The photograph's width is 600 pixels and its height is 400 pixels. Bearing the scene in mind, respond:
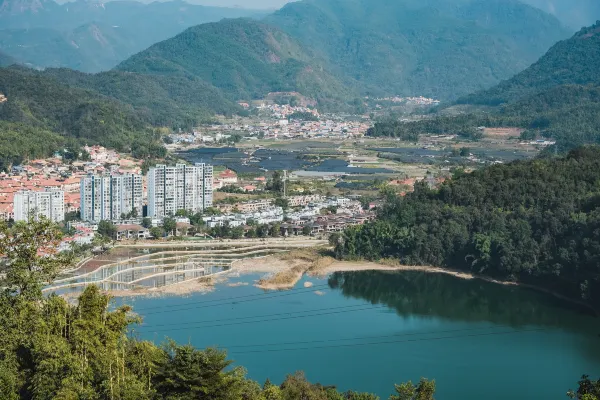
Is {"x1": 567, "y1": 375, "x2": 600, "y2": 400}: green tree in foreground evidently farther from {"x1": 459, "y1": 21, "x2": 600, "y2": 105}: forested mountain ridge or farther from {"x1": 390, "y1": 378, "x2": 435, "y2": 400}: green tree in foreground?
{"x1": 459, "y1": 21, "x2": 600, "y2": 105}: forested mountain ridge

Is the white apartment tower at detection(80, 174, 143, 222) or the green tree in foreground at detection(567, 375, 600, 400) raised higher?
the white apartment tower at detection(80, 174, 143, 222)

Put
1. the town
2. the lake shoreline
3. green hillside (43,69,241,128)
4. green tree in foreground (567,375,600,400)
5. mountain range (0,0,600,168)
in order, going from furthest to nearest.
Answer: green hillside (43,69,241,128) < mountain range (0,0,600,168) < the town < the lake shoreline < green tree in foreground (567,375,600,400)

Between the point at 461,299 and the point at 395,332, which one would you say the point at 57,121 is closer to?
the point at 461,299

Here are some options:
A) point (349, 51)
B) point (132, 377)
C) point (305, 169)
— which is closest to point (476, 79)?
point (349, 51)

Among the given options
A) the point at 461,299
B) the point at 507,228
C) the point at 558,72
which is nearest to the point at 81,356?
the point at 461,299

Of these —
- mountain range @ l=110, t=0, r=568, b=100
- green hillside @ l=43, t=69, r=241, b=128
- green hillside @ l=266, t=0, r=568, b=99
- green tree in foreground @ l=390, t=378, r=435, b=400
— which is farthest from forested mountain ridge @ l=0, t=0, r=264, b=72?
green tree in foreground @ l=390, t=378, r=435, b=400

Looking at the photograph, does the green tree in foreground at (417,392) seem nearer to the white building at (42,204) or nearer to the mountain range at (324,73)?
the white building at (42,204)
